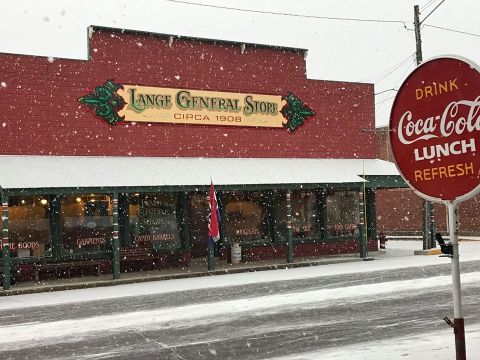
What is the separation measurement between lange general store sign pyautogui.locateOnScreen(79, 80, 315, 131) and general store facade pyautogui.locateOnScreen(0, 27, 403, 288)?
0.05 m

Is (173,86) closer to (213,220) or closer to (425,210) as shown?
(213,220)

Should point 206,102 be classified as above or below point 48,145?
above

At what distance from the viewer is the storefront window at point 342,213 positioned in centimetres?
2436

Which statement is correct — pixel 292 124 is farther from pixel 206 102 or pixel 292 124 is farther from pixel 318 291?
pixel 318 291

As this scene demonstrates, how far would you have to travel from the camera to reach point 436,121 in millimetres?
3502

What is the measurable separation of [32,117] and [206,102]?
6119 millimetres

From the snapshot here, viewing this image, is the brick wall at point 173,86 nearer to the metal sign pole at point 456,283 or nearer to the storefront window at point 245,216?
the storefront window at point 245,216

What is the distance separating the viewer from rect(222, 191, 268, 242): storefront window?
73.7 feet

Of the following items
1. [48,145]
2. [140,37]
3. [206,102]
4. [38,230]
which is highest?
[140,37]

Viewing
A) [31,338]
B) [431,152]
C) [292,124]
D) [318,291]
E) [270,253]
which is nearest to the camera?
[431,152]

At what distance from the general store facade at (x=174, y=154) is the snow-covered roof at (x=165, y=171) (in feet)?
0.24

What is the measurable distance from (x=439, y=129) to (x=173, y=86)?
1897 cm

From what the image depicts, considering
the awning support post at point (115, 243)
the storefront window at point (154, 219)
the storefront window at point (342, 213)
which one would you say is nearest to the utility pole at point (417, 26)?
the storefront window at point (342, 213)

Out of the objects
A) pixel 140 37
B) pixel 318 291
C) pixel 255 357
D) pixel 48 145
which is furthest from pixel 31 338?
pixel 140 37
